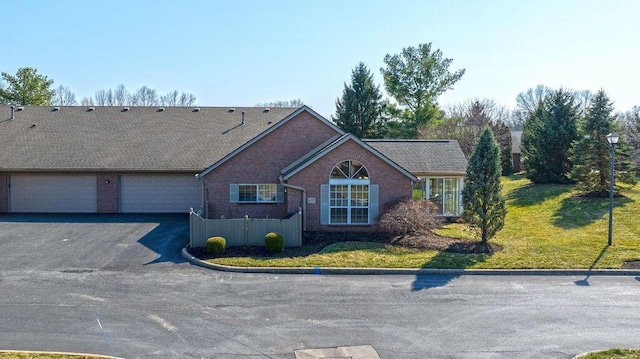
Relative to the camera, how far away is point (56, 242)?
18.5 metres

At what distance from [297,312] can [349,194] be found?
393 inches

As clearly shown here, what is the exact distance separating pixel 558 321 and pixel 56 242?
17281 millimetres

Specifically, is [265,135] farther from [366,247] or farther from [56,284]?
[56,284]

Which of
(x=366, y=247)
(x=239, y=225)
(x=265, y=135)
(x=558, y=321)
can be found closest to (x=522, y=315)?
(x=558, y=321)

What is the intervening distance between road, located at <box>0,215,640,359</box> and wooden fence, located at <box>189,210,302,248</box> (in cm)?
227

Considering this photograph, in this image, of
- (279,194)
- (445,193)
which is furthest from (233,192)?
(445,193)

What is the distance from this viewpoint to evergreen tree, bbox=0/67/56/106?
42812 mm

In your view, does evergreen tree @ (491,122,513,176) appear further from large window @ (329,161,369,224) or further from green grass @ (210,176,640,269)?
large window @ (329,161,369,224)

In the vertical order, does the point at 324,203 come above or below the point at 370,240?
above

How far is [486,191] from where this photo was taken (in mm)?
17656

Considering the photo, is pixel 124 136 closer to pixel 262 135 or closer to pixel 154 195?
pixel 154 195

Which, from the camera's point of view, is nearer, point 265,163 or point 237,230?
point 237,230

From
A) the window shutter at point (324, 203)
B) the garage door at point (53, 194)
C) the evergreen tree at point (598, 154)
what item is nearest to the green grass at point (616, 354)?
the window shutter at point (324, 203)

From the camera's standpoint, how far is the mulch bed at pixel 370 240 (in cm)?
1697
